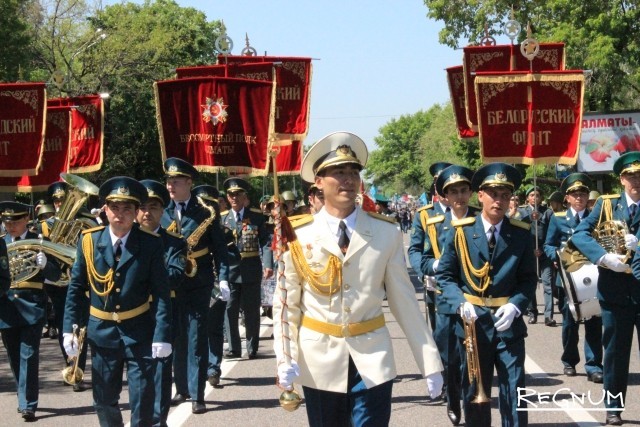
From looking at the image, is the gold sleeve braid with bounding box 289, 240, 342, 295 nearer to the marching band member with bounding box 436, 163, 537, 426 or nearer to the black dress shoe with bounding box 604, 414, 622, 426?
the marching band member with bounding box 436, 163, 537, 426

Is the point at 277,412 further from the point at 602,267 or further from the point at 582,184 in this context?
the point at 582,184

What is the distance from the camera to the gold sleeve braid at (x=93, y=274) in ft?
25.4

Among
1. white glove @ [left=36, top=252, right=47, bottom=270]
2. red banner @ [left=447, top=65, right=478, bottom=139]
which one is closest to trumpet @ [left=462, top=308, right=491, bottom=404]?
white glove @ [left=36, top=252, right=47, bottom=270]

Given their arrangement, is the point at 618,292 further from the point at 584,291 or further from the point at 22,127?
the point at 22,127

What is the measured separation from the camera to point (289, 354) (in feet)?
18.6

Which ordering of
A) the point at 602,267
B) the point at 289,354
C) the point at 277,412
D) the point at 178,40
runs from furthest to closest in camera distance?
the point at 178,40 < the point at 277,412 < the point at 602,267 < the point at 289,354

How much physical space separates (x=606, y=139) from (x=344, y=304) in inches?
1489

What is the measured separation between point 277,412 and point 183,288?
1444 millimetres

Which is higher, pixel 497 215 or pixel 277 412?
pixel 497 215

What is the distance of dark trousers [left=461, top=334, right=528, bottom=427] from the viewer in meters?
7.45

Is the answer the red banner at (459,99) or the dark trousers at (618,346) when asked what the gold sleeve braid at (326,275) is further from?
the red banner at (459,99)

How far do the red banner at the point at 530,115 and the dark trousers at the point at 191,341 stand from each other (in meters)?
5.21

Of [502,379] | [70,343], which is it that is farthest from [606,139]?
[70,343]

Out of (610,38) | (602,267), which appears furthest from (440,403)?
(610,38)
